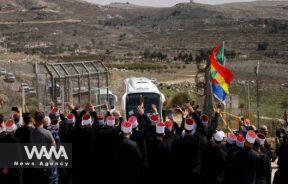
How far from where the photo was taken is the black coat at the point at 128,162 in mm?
8789

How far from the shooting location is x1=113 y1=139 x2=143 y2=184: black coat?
8.79 m

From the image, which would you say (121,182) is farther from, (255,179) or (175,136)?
(255,179)

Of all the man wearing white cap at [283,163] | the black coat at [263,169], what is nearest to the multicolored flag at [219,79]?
the man wearing white cap at [283,163]

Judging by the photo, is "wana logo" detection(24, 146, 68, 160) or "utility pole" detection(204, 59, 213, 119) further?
"utility pole" detection(204, 59, 213, 119)

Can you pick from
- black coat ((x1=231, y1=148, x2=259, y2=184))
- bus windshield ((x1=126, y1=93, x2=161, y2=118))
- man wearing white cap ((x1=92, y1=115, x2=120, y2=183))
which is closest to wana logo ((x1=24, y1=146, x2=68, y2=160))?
man wearing white cap ((x1=92, y1=115, x2=120, y2=183))

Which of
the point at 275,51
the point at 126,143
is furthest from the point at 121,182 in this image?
the point at 275,51

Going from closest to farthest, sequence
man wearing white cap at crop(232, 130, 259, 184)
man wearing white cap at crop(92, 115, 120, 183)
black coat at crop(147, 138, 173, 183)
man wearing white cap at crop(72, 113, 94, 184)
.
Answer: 1. man wearing white cap at crop(232, 130, 259, 184)
2. black coat at crop(147, 138, 173, 183)
3. man wearing white cap at crop(92, 115, 120, 183)
4. man wearing white cap at crop(72, 113, 94, 184)

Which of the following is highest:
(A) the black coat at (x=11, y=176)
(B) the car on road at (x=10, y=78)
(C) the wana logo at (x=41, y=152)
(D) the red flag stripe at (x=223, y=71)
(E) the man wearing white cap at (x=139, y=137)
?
(D) the red flag stripe at (x=223, y=71)

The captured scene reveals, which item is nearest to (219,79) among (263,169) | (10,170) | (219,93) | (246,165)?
(219,93)

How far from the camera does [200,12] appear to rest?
572 feet

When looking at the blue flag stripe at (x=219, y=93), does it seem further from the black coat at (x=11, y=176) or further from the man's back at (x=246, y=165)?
the black coat at (x=11, y=176)

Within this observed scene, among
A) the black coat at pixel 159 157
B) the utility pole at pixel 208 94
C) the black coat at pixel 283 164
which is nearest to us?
the black coat at pixel 283 164

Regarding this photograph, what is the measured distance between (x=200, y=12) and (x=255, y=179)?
169 m

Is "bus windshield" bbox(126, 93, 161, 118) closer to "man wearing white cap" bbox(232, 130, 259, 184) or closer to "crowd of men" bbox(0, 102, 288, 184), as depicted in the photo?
"crowd of men" bbox(0, 102, 288, 184)
